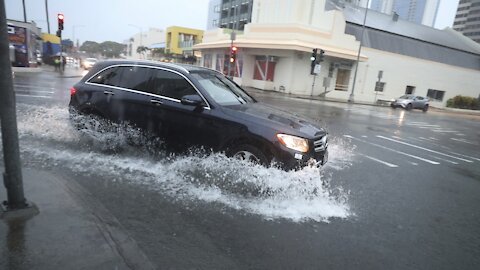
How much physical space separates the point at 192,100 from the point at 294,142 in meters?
1.67

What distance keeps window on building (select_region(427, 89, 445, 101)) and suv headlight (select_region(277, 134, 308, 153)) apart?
47179 mm

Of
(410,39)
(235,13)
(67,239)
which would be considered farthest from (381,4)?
(67,239)

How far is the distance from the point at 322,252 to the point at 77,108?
5.33m

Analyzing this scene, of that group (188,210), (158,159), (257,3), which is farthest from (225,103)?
(257,3)

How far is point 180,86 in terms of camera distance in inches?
237

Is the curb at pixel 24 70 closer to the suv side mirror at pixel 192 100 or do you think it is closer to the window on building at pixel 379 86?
the suv side mirror at pixel 192 100

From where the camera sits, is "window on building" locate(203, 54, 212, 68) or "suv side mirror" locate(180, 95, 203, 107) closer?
"suv side mirror" locate(180, 95, 203, 107)

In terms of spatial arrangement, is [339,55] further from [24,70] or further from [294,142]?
[294,142]

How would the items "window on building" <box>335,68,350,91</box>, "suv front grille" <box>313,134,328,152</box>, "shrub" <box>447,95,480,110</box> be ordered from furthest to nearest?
"shrub" <box>447,95,480,110</box> → "window on building" <box>335,68,350,91</box> → "suv front grille" <box>313,134,328,152</box>

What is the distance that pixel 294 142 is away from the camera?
Answer: 5.19 meters

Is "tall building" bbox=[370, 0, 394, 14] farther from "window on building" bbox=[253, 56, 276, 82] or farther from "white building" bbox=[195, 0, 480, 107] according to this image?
"window on building" bbox=[253, 56, 276, 82]

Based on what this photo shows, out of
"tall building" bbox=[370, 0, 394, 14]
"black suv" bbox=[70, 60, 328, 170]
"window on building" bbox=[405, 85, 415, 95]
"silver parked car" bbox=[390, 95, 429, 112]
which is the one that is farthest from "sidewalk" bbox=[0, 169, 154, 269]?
"tall building" bbox=[370, 0, 394, 14]

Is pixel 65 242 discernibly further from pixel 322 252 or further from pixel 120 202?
pixel 322 252

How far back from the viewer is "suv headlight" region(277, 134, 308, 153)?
16.9ft
